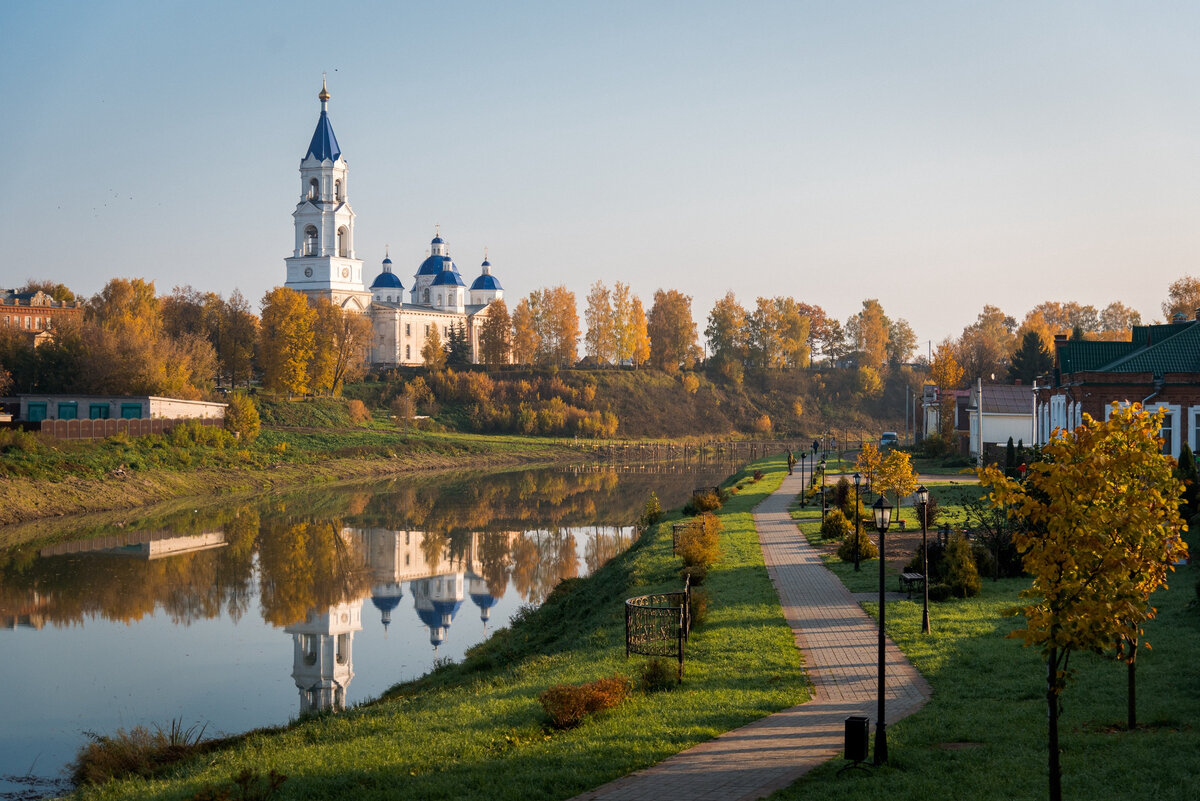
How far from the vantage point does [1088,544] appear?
8984 millimetres

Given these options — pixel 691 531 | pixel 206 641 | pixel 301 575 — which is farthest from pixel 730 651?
pixel 301 575

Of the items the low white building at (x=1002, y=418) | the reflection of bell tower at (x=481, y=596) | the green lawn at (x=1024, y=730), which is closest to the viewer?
the green lawn at (x=1024, y=730)

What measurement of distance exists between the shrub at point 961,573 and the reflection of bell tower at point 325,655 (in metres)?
10.6

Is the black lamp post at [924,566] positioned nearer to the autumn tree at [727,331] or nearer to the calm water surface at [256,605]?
the calm water surface at [256,605]

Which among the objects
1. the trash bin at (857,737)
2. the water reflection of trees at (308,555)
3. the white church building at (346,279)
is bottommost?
the water reflection of trees at (308,555)

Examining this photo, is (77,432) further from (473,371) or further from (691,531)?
(473,371)

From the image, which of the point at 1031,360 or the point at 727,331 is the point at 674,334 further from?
the point at 1031,360

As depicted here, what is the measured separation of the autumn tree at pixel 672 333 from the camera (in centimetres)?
10567

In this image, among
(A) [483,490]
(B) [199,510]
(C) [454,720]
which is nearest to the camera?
(C) [454,720]

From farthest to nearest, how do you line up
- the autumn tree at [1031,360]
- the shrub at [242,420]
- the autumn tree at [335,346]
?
the autumn tree at [335,346] → the autumn tree at [1031,360] → the shrub at [242,420]

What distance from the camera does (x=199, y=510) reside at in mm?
43062

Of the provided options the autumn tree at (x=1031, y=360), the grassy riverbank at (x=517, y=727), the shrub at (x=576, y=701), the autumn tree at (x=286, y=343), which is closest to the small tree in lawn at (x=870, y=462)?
the grassy riverbank at (x=517, y=727)

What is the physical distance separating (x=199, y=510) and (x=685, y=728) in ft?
118

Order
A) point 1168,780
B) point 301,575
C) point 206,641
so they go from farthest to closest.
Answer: point 301,575, point 206,641, point 1168,780
